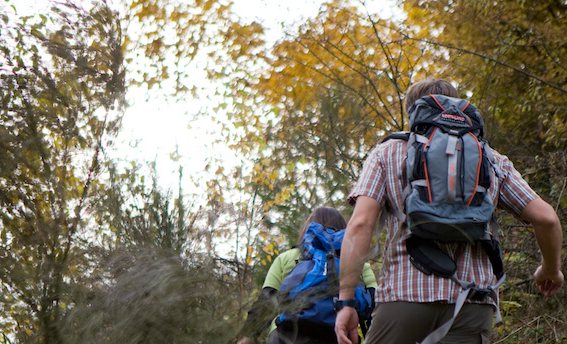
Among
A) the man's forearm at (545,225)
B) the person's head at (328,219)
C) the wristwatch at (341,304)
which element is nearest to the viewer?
the wristwatch at (341,304)

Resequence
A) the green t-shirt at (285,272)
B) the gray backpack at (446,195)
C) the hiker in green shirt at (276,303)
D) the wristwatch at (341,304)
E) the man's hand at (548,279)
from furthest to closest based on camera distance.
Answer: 1. the green t-shirt at (285,272)
2. the man's hand at (548,279)
3. the wristwatch at (341,304)
4. the gray backpack at (446,195)
5. the hiker in green shirt at (276,303)

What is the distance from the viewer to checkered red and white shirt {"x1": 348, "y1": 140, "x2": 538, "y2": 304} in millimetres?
2195

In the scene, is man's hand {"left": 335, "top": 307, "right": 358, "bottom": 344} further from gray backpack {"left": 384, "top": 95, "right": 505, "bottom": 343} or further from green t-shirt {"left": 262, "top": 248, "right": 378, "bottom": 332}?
green t-shirt {"left": 262, "top": 248, "right": 378, "bottom": 332}

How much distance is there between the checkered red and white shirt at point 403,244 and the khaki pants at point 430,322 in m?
0.04

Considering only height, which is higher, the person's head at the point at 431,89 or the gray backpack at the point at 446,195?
the person's head at the point at 431,89

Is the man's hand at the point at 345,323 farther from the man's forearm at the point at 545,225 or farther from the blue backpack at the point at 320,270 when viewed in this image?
the man's forearm at the point at 545,225

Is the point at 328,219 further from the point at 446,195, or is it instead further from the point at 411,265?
the point at 446,195

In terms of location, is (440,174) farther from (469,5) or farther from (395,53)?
(395,53)

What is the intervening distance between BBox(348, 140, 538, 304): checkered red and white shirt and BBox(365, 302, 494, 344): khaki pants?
0.04 meters

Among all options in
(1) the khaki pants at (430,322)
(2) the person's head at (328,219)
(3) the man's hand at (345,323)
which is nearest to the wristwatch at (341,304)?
(3) the man's hand at (345,323)

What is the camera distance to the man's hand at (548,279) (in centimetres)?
253

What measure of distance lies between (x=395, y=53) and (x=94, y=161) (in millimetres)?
6511

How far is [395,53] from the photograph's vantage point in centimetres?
761

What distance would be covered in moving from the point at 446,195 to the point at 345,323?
2.17ft
